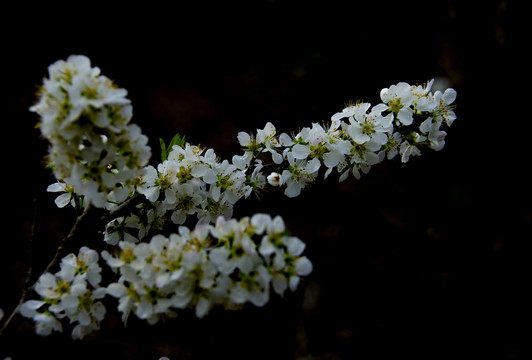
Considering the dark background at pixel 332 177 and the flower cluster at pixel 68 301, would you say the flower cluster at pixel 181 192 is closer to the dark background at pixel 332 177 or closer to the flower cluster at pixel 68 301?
Result: the flower cluster at pixel 68 301

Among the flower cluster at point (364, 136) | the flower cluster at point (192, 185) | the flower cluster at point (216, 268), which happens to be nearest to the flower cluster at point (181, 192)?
the flower cluster at point (192, 185)

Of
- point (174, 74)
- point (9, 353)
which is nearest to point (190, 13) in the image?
point (174, 74)

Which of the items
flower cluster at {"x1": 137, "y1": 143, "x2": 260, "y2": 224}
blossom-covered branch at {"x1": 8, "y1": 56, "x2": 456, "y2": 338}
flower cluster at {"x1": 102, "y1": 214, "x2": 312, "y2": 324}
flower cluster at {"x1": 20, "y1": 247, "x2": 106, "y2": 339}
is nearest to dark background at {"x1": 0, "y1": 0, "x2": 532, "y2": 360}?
flower cluster at {"x1": 137, "y1": 143, "x2": 260, "y2": 224}

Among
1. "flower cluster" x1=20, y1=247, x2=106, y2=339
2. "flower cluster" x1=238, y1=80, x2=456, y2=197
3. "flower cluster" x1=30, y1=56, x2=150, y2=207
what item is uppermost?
"flower cluster" x1=238, y1=80, x2=456, y2=197

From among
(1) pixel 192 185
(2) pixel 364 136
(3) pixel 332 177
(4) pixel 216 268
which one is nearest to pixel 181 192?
(1) pixel 192 185

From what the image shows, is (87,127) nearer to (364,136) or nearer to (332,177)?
(364,136)

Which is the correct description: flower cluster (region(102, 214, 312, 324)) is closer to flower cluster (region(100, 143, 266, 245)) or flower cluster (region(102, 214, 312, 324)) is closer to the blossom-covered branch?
the blossom-covered branch

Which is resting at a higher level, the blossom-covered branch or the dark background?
the dark background
